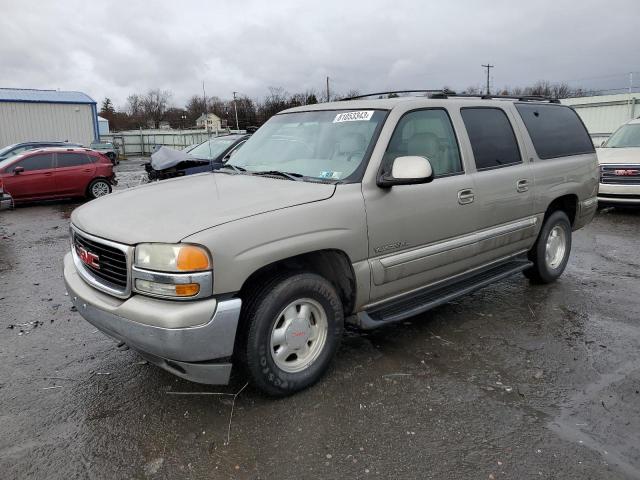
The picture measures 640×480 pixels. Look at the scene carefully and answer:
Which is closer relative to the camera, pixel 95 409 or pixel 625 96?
pixel 95 409

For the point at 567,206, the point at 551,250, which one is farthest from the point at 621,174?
the point at 551,250

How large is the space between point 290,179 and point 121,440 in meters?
2.00

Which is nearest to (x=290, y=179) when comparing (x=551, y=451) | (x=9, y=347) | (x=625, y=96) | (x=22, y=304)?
(x=551, y=451)

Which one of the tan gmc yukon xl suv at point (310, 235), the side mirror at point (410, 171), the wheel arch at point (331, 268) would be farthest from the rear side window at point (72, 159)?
the side mirror at point (410, 171)

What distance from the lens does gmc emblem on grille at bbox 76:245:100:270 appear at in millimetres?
3119

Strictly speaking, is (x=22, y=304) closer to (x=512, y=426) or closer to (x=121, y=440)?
(x=121, y=440)

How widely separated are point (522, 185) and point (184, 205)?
3.20 m

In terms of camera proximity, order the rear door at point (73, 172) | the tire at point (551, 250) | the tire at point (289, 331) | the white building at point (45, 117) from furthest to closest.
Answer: the white building at point (45, 117) < the rear door at point (73, 172) < the tire at point (551, 250) < the tire at point (289, 331)

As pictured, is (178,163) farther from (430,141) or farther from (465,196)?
(465,196)

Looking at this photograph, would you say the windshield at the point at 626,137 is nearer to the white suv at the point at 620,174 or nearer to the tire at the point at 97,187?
the white suv at the point at 620,174

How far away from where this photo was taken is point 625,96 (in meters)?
26.2

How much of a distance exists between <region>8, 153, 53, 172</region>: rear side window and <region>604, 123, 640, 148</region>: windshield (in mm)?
14163

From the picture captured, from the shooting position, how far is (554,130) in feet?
17.5

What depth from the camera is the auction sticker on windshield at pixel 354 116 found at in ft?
12.5
